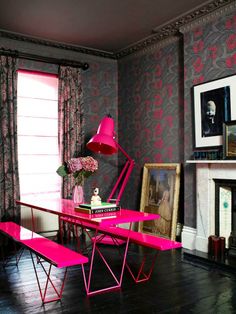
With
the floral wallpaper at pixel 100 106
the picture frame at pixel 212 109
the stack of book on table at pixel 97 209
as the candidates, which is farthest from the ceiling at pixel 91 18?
the stack of book on table at pixel 97 209

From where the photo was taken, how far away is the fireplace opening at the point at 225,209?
4203mm

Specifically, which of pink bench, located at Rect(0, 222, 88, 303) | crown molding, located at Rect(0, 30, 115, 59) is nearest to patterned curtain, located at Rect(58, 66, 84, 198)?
crown molding, located at Rect(0, 30, 115, 59)

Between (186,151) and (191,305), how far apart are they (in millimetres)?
2308

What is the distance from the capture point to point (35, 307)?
110 inches

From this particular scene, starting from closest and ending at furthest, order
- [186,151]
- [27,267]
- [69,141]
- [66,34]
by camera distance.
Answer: [27,267]
[186,151]
[66,34]
[69,141]

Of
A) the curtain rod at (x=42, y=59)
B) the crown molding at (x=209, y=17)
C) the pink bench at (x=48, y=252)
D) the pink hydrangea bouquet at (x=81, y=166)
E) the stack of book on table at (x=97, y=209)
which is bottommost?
the pink bench at (x=48, y=252)

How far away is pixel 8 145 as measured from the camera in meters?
4.98

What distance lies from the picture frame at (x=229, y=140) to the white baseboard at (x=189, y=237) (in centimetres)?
114

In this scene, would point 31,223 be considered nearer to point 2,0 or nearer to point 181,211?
point 181,211

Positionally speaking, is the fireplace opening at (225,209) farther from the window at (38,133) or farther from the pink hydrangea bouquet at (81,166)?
the window at (38,133)

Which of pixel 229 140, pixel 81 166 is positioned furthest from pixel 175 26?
pixel 81 166

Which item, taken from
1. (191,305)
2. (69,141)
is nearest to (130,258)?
(191,305)

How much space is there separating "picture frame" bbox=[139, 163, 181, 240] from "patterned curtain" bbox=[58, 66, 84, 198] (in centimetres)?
113

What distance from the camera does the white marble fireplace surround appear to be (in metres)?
4.27
